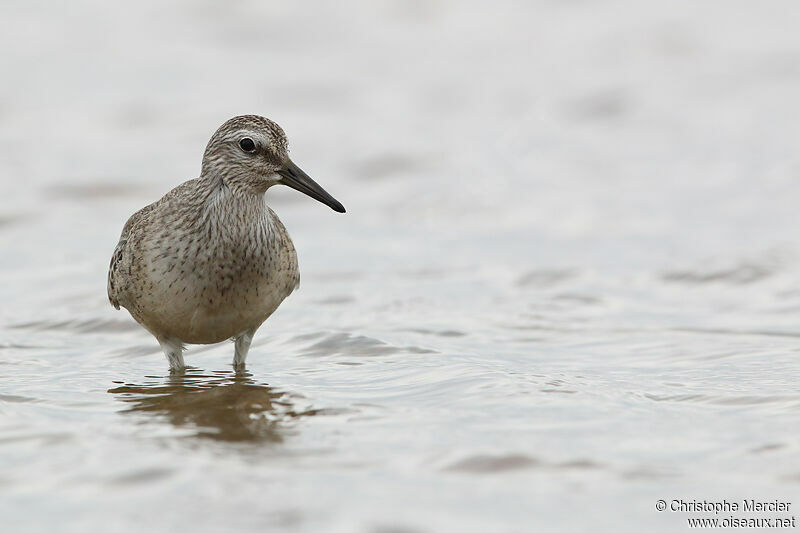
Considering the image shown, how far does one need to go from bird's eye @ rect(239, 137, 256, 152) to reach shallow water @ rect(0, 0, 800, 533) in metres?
1.46

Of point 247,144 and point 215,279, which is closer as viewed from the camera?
point 215,279

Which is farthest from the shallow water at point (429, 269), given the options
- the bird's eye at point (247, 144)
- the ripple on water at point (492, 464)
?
the bird's eye at point (247, 144)

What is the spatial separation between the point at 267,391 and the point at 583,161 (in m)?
8.28

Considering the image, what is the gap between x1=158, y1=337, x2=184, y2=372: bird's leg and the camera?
8125 millimetres

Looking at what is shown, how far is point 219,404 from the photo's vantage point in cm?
710

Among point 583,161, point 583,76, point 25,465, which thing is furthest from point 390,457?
point 583,76

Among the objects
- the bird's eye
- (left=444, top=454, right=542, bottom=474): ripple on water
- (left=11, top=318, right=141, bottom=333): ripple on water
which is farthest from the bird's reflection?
(left=11, top=318, right=141, bottom=333): ripple on water

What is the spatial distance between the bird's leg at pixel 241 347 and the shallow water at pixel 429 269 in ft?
0.39

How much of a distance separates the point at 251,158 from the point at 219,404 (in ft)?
5.45

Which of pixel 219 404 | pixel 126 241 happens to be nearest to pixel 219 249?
pixel 126 241

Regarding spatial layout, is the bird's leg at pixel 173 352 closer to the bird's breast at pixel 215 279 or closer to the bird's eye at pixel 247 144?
the bird's breast at pixel 215 279

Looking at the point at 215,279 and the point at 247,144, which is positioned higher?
the point at 247,144

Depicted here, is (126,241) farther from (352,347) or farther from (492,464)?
(492,464)

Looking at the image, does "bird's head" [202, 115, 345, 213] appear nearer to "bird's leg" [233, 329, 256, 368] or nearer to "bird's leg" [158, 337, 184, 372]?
"bird's leg" [233, 329, 256, 368]
